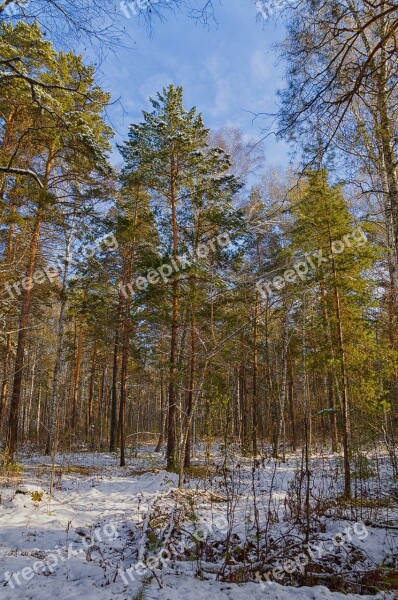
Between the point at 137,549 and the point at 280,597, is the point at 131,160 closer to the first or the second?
the point at 137,549

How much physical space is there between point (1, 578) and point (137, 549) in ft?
5.26

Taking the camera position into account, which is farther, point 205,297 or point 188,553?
point 205,297

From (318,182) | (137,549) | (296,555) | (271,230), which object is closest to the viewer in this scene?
(296,555)

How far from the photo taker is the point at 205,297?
13609mm

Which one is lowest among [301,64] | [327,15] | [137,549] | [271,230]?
[137,549]

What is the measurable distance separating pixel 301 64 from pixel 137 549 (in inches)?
249

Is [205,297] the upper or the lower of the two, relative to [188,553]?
upper

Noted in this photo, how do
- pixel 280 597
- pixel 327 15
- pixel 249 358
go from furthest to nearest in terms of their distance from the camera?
1. pixel 249 358
2. pixel 327 15
3. pixel 280 597

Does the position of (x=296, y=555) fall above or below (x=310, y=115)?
below

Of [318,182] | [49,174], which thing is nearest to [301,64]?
[318,182]

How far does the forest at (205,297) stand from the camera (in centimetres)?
397

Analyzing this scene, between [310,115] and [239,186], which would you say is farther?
[239,186]

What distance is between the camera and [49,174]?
13.7 m

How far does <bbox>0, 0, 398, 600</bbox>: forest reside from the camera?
3.97 meters
